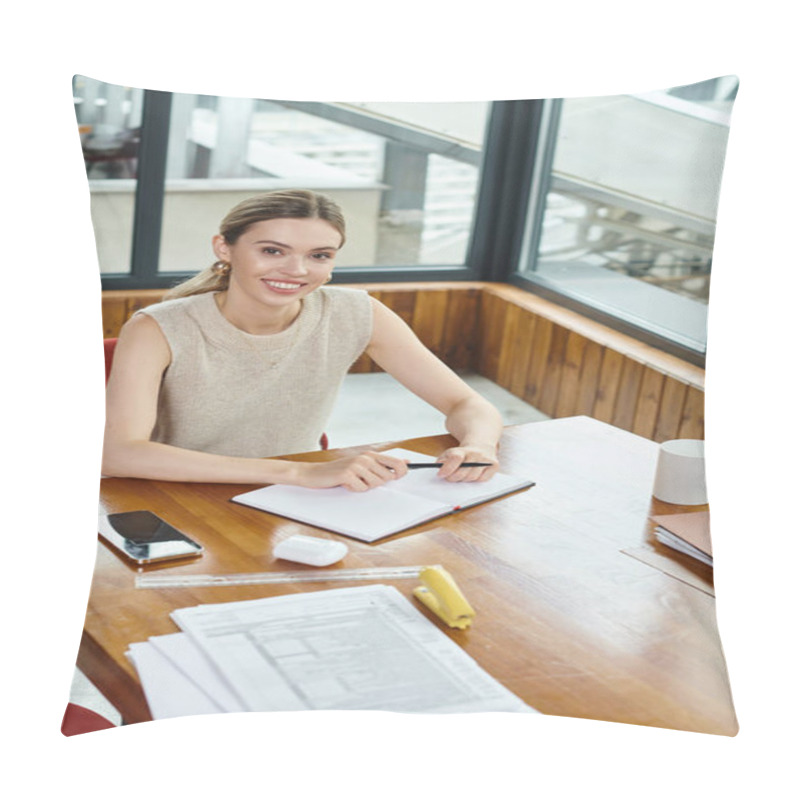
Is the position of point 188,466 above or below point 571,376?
below

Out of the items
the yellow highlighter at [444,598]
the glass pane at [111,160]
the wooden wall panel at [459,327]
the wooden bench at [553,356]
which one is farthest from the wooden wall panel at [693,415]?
the glass pane at [111,160]

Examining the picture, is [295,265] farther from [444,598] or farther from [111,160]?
[444,598]

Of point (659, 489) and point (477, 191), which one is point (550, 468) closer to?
point (659, 489)

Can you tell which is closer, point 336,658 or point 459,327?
point 336,658

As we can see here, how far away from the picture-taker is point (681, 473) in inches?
75.5

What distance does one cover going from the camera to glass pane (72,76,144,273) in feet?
5.72

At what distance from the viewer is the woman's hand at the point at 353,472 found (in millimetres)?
1914

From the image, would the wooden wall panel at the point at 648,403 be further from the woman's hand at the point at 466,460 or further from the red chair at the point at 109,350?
the red chair at the point at 109,350

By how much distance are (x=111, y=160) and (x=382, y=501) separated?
64 centimetres

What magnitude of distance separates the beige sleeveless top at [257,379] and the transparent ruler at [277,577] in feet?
0.80

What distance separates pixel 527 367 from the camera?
1977 millimetres

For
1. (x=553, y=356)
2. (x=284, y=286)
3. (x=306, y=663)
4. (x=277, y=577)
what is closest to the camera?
(x=306, y=663)

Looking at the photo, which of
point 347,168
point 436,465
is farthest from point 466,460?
point 347,168

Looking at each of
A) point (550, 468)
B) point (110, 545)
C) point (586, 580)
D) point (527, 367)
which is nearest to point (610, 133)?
point (527, 367)
